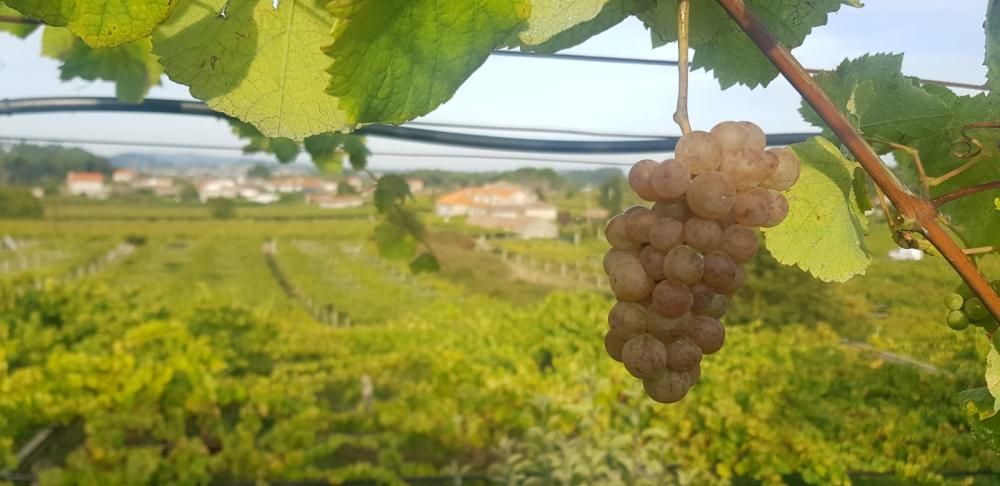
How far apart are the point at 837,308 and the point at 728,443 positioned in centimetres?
78

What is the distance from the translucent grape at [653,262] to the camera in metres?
0.34

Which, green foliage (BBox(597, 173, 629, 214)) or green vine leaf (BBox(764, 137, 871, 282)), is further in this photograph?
green foliage (BBox(597, 173, 629, 214))

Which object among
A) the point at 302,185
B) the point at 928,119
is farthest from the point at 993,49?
the point at 302,185

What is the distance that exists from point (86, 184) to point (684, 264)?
4.01 meters

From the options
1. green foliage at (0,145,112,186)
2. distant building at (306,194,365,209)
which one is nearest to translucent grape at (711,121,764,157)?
distant building at (306,194,365,209)

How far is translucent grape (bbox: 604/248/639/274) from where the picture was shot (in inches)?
13.9

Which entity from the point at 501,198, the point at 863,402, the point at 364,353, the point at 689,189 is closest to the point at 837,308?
the point at 863,402

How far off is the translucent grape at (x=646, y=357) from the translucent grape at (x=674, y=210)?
53 mm

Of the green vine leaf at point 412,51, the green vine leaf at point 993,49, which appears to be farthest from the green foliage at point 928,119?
the green vine leaf at point 412,51

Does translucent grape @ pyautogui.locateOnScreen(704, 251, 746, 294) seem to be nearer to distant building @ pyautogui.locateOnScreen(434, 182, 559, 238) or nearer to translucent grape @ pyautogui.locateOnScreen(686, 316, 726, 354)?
translucent grape @ pyautogui.locateOnScreen(686, 316, 726, 354)

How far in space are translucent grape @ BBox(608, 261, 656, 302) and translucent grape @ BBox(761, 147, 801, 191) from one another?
0.22 feet

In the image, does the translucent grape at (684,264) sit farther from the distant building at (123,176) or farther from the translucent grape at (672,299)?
the distant building at (123,176)

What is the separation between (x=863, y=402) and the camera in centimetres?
258

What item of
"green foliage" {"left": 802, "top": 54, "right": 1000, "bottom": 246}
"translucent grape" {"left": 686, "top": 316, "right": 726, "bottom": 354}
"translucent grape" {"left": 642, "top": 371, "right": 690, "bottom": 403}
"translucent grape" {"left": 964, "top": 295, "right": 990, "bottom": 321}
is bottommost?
"translucent grape" {"left": 642, "top": 371, "right": 690, "bottom": 403}
